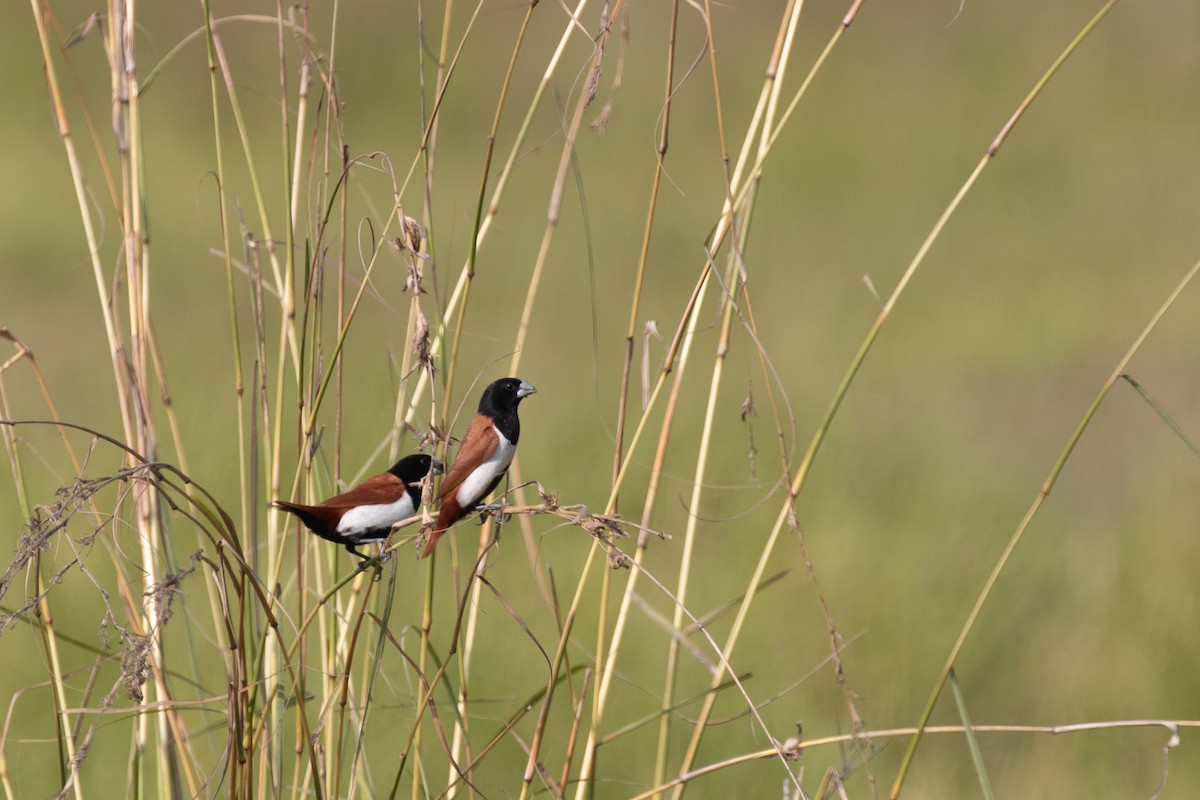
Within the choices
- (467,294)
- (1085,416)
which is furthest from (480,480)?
(1085,416)

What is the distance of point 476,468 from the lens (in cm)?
113

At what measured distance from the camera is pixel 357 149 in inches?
279

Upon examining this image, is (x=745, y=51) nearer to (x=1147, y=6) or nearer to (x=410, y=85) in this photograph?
(x=410, y=85)

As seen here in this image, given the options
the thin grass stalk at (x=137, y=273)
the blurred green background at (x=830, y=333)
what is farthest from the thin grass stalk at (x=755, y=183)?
the thin grass stalk at (x=137, y=273)

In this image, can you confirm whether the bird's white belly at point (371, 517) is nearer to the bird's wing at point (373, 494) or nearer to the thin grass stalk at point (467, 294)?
the bird's wing at point (373, 494)

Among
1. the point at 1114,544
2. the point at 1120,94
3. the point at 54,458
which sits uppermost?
the point at 1120,94

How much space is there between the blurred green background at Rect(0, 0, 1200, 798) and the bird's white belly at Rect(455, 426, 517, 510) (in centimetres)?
31

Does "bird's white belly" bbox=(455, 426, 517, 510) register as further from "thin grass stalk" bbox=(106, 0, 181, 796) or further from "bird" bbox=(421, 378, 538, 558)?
"thin grass stalk" bbox=(106, 0, 181, 796)

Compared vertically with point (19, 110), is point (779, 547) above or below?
below

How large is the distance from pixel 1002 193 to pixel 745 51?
2271 millimetres

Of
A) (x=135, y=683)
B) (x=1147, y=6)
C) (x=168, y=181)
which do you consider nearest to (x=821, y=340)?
(x=168, y=181)

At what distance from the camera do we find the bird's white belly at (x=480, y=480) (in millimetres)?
1122

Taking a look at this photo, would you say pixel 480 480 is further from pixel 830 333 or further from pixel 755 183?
pixel 830 333

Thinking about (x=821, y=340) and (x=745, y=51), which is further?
(x=745, y=51)
